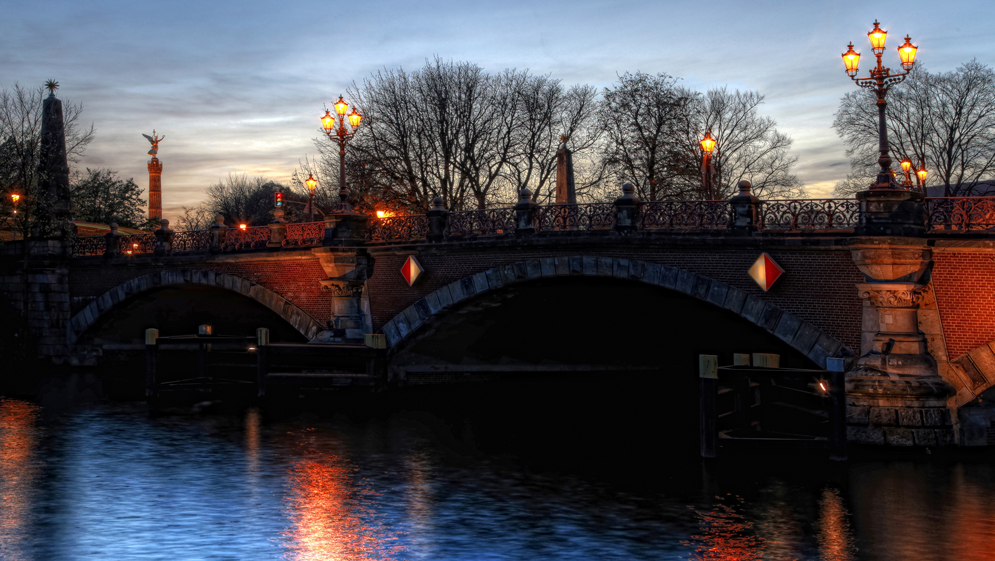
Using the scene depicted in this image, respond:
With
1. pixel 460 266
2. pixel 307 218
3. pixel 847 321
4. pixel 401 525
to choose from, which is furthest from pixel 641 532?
pixel 307 218

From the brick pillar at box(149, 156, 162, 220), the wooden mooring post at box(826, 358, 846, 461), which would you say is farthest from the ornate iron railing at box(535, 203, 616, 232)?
the brick pillar at box(149, 156, 162, 220)

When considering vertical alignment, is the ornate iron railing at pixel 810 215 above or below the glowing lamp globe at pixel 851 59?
below

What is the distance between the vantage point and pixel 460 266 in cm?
2214

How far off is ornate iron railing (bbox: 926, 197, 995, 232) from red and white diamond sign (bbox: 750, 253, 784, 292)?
2.63 m

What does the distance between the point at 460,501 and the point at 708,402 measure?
4618mm

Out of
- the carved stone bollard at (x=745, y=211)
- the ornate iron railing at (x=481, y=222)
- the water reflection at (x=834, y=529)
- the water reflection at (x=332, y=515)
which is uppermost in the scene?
the ornate iron railing at (x=481, y=222)

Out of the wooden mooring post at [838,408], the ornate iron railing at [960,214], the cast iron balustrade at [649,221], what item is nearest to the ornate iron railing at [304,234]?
the cast iron balustrade at [649,221]

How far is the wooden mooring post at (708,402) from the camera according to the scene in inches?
587

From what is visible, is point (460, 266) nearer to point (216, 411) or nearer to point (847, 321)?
point (216, 411)

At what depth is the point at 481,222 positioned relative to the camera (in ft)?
72.1

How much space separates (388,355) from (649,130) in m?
20.0

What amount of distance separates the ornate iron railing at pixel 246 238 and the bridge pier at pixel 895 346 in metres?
16.8

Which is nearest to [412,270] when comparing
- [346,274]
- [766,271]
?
[346,274]

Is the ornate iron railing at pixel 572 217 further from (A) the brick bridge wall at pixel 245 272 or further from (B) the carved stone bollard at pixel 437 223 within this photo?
(A) the brick bridge wall at pixel 245 272
